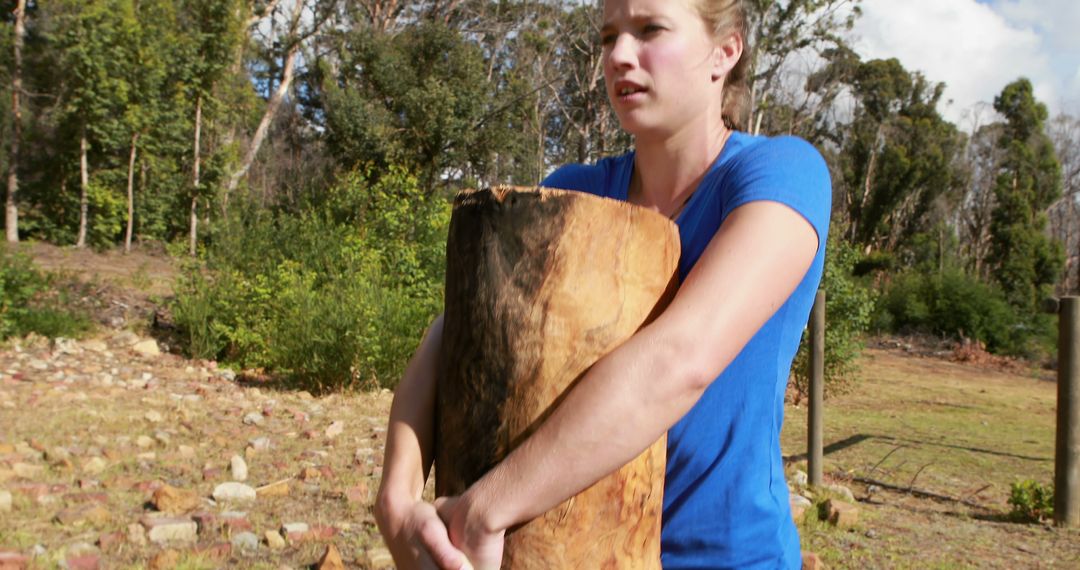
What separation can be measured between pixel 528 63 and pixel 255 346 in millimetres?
22087

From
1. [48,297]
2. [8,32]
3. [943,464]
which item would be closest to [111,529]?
[943,464]

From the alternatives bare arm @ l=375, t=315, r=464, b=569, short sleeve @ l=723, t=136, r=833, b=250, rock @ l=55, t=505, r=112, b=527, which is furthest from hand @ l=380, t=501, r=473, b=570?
rock @ l=55, t=505, r=112, b=527

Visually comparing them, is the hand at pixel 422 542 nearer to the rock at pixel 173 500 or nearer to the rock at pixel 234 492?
the rock at pixel 173 500

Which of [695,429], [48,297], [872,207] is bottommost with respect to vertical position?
[48,297]

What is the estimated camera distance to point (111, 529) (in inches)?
136

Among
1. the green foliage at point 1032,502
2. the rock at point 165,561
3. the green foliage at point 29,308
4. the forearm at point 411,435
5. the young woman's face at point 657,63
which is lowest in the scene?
the green foliage at point 1032,502

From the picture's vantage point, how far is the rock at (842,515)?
14.8ft

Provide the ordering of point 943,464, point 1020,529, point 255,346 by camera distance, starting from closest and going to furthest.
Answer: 1. point 1020,529
2. point 943,464
3. point 255,346

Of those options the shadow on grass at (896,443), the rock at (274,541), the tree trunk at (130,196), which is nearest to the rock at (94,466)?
the rock at (274,541)

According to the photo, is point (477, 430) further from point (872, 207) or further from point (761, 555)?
point (872, 207)

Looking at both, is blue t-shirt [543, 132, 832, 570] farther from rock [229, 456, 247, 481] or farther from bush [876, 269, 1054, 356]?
bush [876, 269, 1054, 356]

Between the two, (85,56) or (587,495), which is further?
(85,56)

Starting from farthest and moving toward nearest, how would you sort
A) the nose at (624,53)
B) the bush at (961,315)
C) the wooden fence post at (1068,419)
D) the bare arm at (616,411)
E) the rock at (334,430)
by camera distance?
the bush at (961,315)
the rock at (334,430)
the wooden fence post at (1068,419)
the nose at (624,53)
the bare arm at (616,411)

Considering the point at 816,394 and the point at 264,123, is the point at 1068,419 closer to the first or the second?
the point at 816,394
